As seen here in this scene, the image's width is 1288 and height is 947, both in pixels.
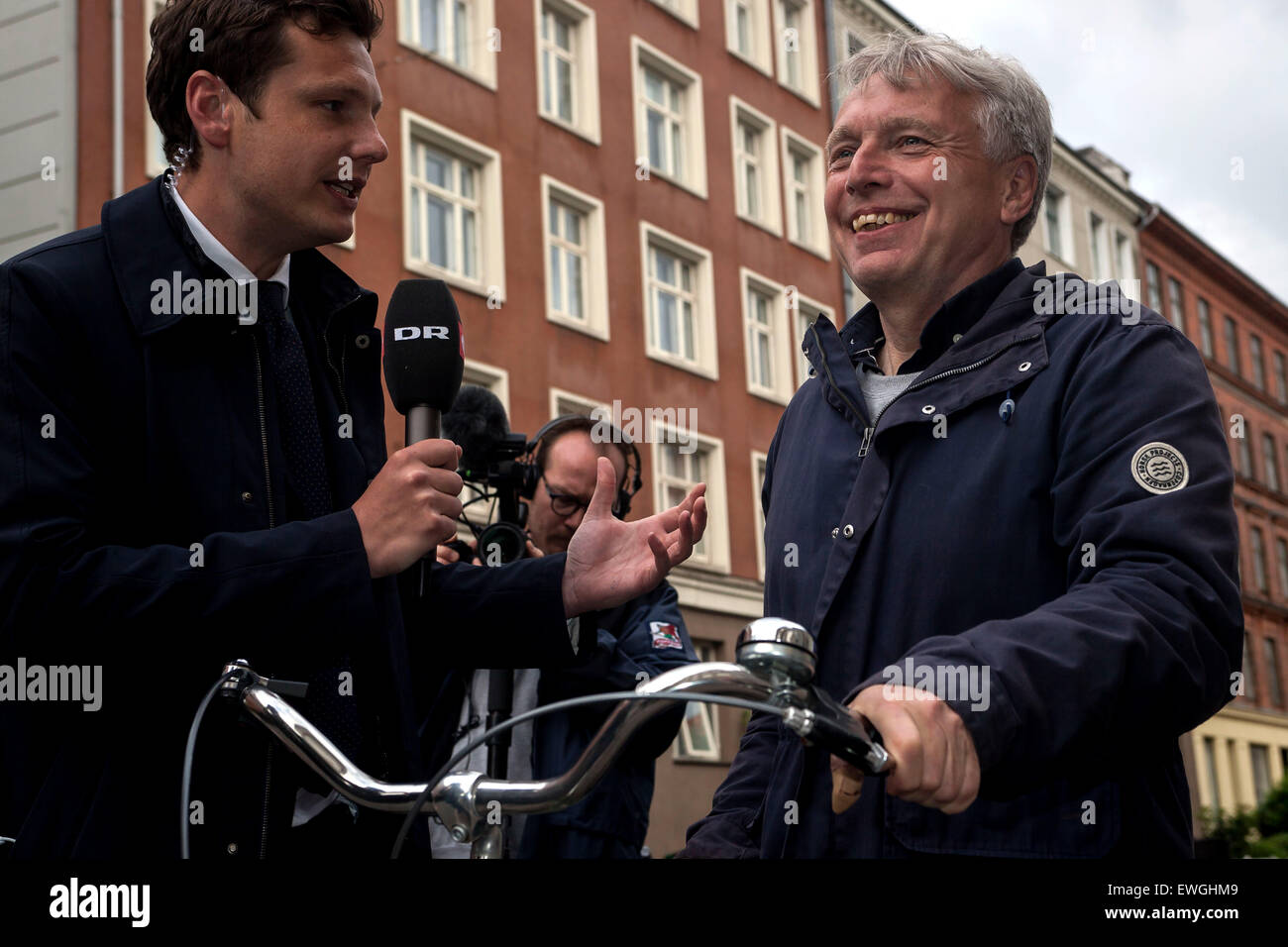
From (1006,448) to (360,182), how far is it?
1.20m

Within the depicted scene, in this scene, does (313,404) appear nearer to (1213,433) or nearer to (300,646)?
(300,646)

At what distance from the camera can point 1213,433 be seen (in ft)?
7.80

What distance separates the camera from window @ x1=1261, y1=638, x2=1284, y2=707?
152ft

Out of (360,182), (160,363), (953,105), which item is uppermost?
(953,105)

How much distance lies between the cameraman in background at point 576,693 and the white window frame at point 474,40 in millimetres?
16883

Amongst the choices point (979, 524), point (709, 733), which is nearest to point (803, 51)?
point (709, 733)

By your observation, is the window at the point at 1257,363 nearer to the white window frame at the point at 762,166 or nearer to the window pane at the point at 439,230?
the white window frame at the point at 762,166

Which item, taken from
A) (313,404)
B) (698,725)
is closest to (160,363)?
(313,404)

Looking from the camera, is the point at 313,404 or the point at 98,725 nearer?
the point at 98,725

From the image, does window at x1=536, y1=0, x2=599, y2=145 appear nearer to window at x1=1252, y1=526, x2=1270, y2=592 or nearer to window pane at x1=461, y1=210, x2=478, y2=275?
window pane at x1=461, y1=210, x2=478, y2=275

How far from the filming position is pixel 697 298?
26.1 m

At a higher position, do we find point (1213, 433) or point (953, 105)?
point (953, 105)

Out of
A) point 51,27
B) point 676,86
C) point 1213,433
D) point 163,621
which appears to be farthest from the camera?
point 676,86

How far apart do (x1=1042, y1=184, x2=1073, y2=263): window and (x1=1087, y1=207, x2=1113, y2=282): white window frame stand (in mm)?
1249
